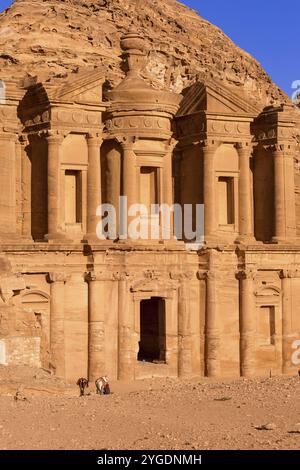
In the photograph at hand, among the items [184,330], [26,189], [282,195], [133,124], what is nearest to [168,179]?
[133,124]

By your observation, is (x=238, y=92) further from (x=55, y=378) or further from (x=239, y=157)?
(x=55, y=378)

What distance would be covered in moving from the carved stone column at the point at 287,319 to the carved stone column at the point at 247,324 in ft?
4.91

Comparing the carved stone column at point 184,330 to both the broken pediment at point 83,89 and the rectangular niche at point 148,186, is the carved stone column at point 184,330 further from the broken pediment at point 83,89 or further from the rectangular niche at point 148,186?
the broken pediment at point 83,89

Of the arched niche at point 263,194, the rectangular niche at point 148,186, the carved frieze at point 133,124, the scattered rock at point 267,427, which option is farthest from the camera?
the arched niche at point 263,194

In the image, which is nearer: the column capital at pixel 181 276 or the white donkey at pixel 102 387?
the white donkey at pixel 102 387

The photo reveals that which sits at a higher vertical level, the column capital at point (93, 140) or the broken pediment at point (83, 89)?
the broken pediment at point (83, 89)

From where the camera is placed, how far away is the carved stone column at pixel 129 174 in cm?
3189

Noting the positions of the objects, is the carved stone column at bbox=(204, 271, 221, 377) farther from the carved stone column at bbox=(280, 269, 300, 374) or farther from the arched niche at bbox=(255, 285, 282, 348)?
the carved stone column at bbox=(280, 269, 300, 374)

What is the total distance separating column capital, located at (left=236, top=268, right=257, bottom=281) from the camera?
31.5 metres

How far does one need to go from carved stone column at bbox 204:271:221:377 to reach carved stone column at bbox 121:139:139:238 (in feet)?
12.8

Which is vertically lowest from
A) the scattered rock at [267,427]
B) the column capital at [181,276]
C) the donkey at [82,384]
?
the donkey at [82,384]

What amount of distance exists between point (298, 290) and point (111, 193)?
8.06m

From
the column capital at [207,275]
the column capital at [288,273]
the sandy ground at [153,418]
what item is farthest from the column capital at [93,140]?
the sandy ground at [153,418]

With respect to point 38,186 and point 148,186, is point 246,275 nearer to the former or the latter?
point 148,186
